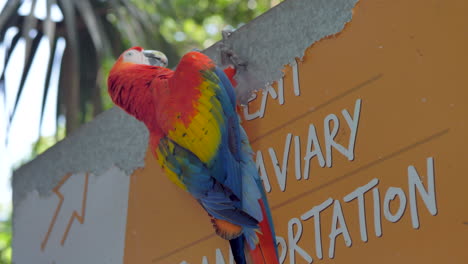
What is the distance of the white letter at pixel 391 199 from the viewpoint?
2006 mm

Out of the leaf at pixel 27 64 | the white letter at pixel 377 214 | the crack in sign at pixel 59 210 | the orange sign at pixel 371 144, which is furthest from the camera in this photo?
the leaf at pixel 27 64

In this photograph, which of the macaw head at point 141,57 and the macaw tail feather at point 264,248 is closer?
the macaw tail feather at point 264,248

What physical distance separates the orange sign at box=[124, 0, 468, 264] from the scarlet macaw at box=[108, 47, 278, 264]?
0.37 ft

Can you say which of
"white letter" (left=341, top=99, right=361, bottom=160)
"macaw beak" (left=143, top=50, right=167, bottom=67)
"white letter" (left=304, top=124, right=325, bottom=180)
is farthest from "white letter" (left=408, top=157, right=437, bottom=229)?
"macaw beak" (left=143, top=50, right=167, bottom=67)

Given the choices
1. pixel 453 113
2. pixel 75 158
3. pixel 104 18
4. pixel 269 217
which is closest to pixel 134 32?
pixel 104 18

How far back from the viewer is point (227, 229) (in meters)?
2.33

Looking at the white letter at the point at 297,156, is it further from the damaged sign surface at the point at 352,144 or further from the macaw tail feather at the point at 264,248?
the macaw tail feather at the point at 264,248

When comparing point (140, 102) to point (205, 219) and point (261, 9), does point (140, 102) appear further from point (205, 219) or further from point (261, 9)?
point (261, 9)

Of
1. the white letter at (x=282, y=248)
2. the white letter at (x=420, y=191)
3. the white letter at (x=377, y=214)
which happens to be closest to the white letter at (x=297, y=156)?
the white letter at (x=282, y=248)

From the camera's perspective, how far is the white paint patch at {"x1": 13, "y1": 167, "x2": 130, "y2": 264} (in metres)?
3.05

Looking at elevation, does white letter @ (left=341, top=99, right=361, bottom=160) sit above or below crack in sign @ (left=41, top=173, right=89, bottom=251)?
above

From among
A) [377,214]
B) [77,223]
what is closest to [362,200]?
[377,214]

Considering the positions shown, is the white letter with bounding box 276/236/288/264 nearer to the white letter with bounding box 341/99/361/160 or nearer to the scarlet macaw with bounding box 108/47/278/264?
the scarlet macaw with bounding box 108/47/278/264

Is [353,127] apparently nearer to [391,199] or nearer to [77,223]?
[391,199]
